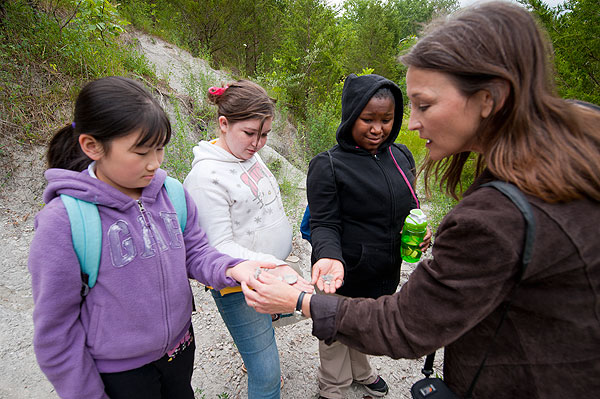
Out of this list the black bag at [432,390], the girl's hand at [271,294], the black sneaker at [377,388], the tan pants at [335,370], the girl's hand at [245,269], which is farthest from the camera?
the black sneaker at [377,388]

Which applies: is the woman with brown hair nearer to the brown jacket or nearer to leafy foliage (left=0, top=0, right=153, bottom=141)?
the brown jacket

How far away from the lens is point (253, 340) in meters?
1.85

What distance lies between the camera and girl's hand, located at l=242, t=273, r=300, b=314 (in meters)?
1.39

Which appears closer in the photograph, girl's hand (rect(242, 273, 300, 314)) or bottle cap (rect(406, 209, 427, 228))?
girl's hand (rect(242, 273, 300, 314))

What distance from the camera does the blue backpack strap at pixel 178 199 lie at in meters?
1.60

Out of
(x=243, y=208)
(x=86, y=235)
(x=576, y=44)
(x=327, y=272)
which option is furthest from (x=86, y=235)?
(x=576, y=44)

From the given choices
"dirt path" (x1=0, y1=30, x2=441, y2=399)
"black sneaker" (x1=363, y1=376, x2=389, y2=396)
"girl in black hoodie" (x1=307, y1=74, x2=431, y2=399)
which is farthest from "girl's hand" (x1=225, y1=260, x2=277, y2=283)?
"black sneaker" (x1=363, y1=376, x2=389, y2=396)

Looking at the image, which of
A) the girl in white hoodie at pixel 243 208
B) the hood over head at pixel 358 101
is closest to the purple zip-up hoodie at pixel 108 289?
the girl in white hoodie at pixel 243 208

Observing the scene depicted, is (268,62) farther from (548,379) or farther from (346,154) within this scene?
(548,379)

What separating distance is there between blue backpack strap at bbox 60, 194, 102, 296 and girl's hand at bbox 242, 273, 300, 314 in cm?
64

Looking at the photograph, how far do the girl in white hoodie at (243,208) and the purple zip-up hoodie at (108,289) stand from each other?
26 centimetres

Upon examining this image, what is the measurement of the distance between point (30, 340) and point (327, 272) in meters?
2.85

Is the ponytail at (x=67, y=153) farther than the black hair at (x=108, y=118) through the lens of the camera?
Yes

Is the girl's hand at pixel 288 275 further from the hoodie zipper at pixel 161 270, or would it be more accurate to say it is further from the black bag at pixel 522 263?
the black bag at pixel 522 263
